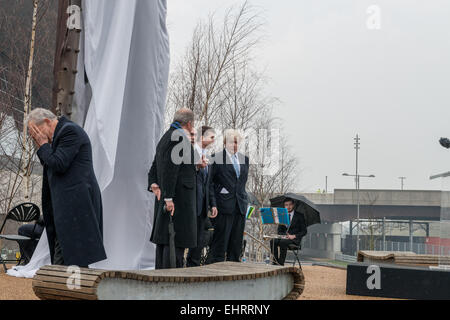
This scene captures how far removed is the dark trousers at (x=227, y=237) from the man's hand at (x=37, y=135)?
3238 millimetres

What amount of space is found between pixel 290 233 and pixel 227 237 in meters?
4.20

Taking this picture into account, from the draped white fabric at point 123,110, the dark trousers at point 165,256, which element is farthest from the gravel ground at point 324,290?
the draped white fabric at point 123,110

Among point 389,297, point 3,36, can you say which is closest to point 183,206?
point 389,297

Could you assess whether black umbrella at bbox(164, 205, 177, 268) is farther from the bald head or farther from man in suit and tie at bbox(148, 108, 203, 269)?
the bald head

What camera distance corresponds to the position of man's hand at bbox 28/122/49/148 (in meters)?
4.52

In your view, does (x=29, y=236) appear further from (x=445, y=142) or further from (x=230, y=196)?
(x=445, y=142)

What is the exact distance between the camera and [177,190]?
19.1ft

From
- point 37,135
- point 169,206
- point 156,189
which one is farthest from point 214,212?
point 37,135

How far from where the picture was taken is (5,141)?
14.3 m

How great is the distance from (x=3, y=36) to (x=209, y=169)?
26.1ft

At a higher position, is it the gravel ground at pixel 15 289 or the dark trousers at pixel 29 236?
the dark trousers at pixel 29 236

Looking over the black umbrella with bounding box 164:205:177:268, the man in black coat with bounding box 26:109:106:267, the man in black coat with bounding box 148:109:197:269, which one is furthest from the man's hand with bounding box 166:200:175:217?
the man in black coat with bounding box 26:109:106:267

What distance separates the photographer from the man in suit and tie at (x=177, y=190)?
5664 mm

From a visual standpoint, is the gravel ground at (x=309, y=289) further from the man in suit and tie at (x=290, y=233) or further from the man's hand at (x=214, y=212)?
the man's hand at (x=214, y=212)
